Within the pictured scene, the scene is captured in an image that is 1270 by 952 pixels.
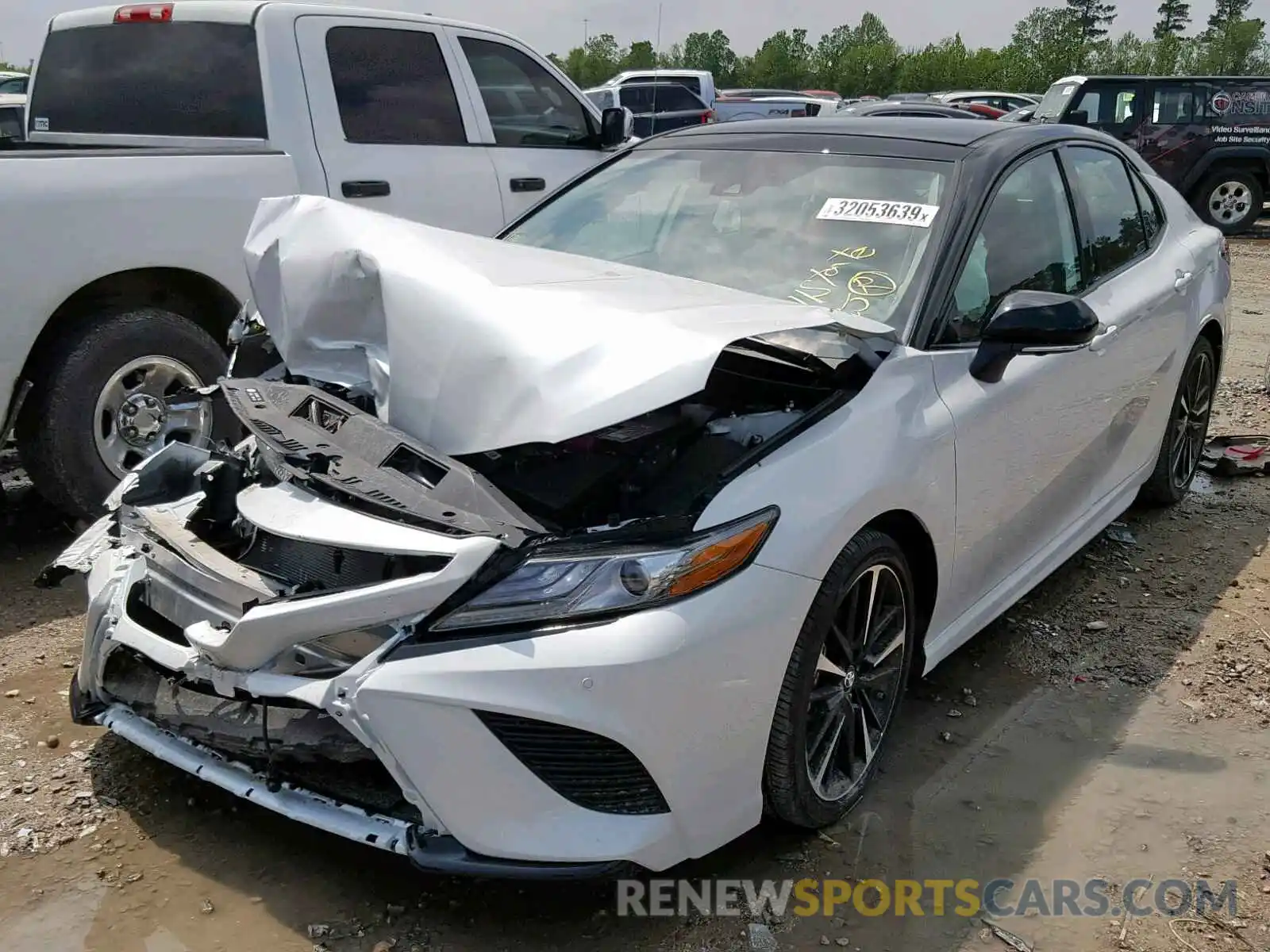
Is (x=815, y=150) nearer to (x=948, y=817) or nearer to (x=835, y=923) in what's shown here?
(x=948, y=817)

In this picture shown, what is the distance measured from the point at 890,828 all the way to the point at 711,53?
65186mm

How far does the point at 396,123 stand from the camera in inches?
226

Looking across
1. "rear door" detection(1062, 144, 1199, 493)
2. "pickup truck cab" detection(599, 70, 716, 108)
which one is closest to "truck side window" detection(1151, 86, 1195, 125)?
"pickup truck cab" detection(599, 70, 716, 108)

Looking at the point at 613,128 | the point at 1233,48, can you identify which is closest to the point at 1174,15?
the point at 1233,48

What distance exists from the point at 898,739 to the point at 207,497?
208 centimetres

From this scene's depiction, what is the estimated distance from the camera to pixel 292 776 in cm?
249

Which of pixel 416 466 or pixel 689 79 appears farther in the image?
pixel 689 79

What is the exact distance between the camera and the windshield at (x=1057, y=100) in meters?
15.2

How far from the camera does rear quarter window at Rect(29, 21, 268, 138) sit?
5363 millimetres

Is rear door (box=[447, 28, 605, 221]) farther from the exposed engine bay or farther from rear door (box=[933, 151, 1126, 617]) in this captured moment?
the exposed engine bay

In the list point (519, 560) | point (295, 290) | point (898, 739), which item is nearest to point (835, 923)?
point (898, 739)

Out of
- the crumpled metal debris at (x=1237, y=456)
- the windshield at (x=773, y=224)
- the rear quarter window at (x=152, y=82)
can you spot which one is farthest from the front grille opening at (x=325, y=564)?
the crumpled metal debris at (x=1237, y=456)

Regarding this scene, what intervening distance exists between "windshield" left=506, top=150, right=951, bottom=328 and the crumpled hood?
29 centimetres

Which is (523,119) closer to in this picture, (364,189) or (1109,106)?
(364,189)
